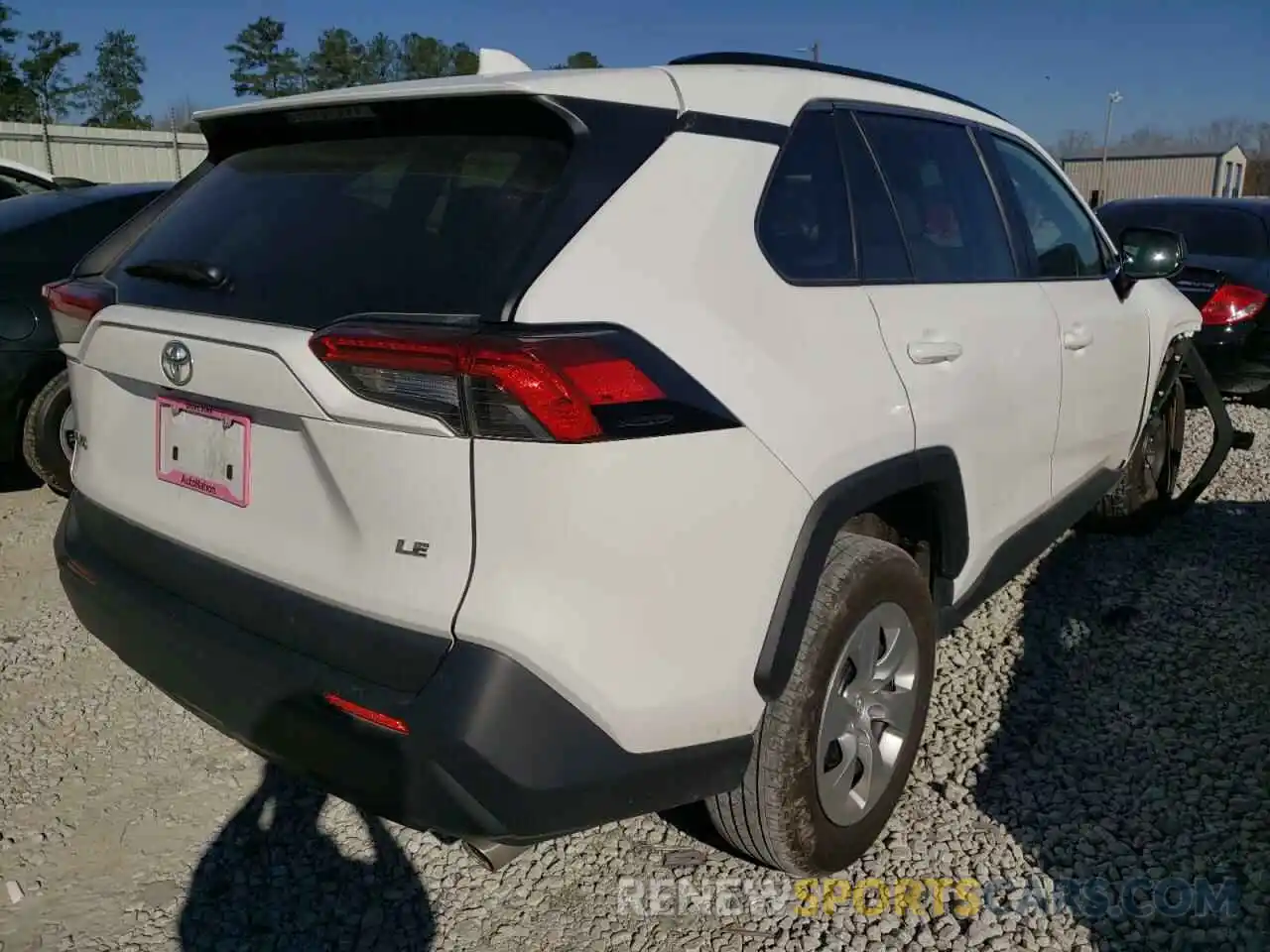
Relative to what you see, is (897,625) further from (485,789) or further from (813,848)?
(485,789)

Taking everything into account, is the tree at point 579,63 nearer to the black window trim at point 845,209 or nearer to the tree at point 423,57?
the black window trim at point 845,209

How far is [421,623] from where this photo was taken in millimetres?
1739

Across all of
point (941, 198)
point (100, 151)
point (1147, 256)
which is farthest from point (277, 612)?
point (100, 151)

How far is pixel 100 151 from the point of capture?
25.2 metres

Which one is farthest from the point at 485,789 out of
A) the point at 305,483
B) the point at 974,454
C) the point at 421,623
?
the point at 974,454

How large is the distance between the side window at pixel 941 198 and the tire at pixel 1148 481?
75.8 inches

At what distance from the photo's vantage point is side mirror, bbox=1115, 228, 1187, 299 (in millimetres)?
3946

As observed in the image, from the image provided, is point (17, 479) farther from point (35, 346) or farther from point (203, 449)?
point (203, 449)

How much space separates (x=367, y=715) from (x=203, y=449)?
70 cm

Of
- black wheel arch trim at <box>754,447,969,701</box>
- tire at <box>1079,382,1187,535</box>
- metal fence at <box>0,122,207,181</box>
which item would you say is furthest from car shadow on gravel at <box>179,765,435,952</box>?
metal fence at <box>0,122,207,181</box>

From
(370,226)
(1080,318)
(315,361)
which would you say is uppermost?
(370,226)

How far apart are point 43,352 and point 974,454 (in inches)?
170

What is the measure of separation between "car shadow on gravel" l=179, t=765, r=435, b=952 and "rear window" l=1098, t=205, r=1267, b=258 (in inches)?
254

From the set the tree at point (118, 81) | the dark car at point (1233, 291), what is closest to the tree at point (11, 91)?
the tree at point (118, 81)
